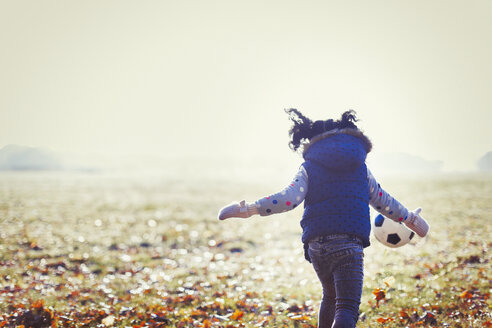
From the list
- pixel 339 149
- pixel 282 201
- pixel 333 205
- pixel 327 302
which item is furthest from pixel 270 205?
pixel 327 302

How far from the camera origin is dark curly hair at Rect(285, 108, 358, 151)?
11.9 feet

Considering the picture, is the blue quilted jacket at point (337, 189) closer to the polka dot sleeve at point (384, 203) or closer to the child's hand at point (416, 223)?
the polka dot sleeve at point (384, 203)

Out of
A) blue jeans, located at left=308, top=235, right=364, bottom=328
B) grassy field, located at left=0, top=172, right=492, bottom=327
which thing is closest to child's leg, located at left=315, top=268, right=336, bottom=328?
blue jeans, located at left=308, top=235, right=364, bottom=328

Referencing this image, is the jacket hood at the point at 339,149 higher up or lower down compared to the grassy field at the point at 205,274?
higher up

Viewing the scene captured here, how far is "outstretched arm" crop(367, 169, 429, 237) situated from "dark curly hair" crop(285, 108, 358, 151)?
20.9 inches

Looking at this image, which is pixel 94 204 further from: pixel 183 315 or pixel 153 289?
pixel 183 315

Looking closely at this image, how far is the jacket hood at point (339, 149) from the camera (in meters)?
3.35

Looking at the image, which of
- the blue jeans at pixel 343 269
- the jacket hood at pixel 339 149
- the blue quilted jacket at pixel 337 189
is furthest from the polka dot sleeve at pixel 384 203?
the blue jeans at pixel 343 269

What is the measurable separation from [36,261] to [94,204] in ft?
34.4

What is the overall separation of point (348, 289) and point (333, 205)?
0.72 m

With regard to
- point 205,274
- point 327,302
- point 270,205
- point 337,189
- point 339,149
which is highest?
point 339,149

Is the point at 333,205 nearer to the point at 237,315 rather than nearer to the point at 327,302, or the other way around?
the point at 327,302

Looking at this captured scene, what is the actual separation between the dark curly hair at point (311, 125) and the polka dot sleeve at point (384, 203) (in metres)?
0.55

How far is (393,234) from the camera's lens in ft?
14.9
